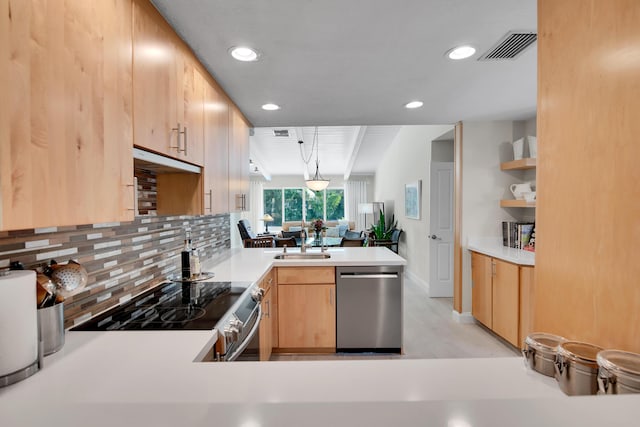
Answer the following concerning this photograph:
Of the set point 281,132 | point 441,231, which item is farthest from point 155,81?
point 281,132

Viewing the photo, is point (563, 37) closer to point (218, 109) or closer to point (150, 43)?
point (150, 43)

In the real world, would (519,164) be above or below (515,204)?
above

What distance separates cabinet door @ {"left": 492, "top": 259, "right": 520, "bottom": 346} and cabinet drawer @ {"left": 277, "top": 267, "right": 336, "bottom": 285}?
5.47ft

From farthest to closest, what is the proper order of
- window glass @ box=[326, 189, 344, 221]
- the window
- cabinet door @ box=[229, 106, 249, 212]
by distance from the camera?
window glass @ box=[326, 189, 344, 221] → the window → cabinet door @ box=[229, 106, 249, 212]

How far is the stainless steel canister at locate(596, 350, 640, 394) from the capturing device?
59 centimetres

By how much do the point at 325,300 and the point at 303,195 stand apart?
8.47 m

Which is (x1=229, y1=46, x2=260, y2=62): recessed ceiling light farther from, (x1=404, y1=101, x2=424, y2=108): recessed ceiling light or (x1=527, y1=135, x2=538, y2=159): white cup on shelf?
(x1=527, y1=135, x2=538, y2=159): white cup on shelf

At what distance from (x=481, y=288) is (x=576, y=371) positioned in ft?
9.68

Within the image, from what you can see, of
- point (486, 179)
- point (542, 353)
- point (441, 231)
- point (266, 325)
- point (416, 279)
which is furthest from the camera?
point (416, 279)

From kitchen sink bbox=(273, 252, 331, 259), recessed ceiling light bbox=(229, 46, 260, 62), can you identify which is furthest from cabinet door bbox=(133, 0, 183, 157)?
kitchen sink bbox=(273, 252, 331, 259)

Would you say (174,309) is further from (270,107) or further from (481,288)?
(481,288)

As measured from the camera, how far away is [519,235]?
3.29 meters

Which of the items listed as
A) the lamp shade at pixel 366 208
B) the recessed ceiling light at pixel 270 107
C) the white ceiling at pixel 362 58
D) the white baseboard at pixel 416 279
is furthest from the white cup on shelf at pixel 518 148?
the lamp shade at pixel 366 208

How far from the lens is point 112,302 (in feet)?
4.92
